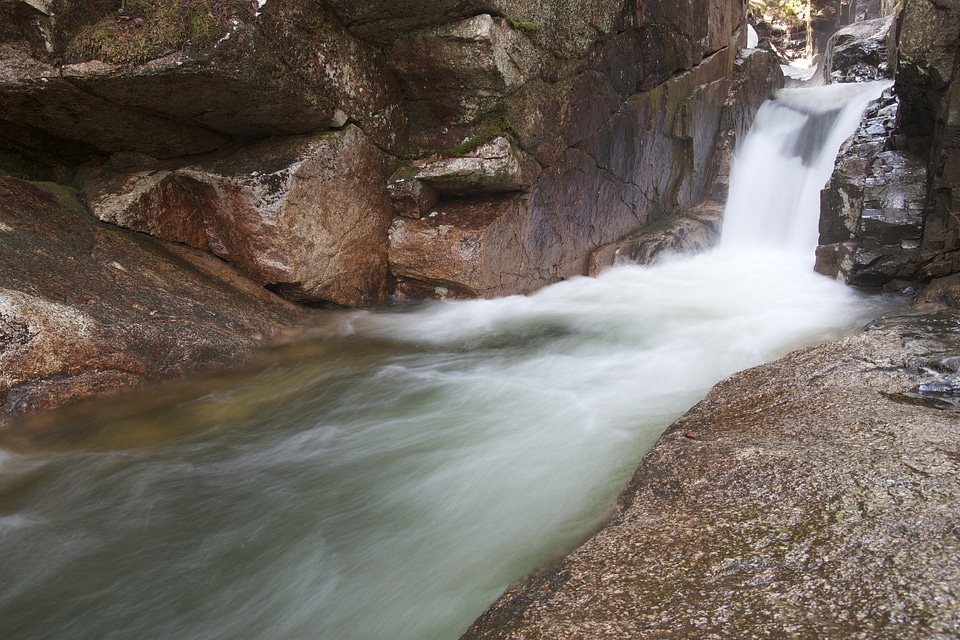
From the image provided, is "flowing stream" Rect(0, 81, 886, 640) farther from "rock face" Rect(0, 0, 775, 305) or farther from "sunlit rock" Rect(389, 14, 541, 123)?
"sunlit rock" Rect(389, 14, 541, 123)

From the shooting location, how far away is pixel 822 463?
2.56 metres

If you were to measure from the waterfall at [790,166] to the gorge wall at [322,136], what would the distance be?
3.89 metres

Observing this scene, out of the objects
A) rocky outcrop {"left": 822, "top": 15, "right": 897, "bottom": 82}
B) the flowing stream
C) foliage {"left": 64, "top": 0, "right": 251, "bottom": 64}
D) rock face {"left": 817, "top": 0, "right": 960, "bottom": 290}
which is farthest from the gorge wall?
rocky outcrop {"left": 822, "top": 15, "right": 897, "bottom": 82}

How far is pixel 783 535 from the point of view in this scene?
2107 mm

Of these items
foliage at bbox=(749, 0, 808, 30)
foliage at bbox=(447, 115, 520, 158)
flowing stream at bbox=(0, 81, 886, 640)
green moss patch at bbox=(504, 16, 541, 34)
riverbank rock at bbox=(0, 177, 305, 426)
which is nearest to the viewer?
flowing stream at bbox=(0, 81, 886, 640)

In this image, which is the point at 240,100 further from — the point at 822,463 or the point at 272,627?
the point at 822,463

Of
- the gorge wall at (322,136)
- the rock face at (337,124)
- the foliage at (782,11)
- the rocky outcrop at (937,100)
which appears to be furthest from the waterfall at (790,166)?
the foliage at (782,11)

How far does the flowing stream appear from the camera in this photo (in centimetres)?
277

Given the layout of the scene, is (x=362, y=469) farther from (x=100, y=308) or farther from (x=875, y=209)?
(x=875, y=209)

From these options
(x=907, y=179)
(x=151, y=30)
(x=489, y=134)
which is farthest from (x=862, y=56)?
(x=151, y=30)

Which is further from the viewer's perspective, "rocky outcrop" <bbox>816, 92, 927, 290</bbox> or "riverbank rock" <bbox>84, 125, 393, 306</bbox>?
"rocky outcrop" <bbox>816, 92, 927, 290</bbox>

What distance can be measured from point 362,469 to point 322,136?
365cm

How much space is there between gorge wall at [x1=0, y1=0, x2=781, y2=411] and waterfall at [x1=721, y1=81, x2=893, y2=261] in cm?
389

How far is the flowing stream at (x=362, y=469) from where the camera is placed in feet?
9.09
